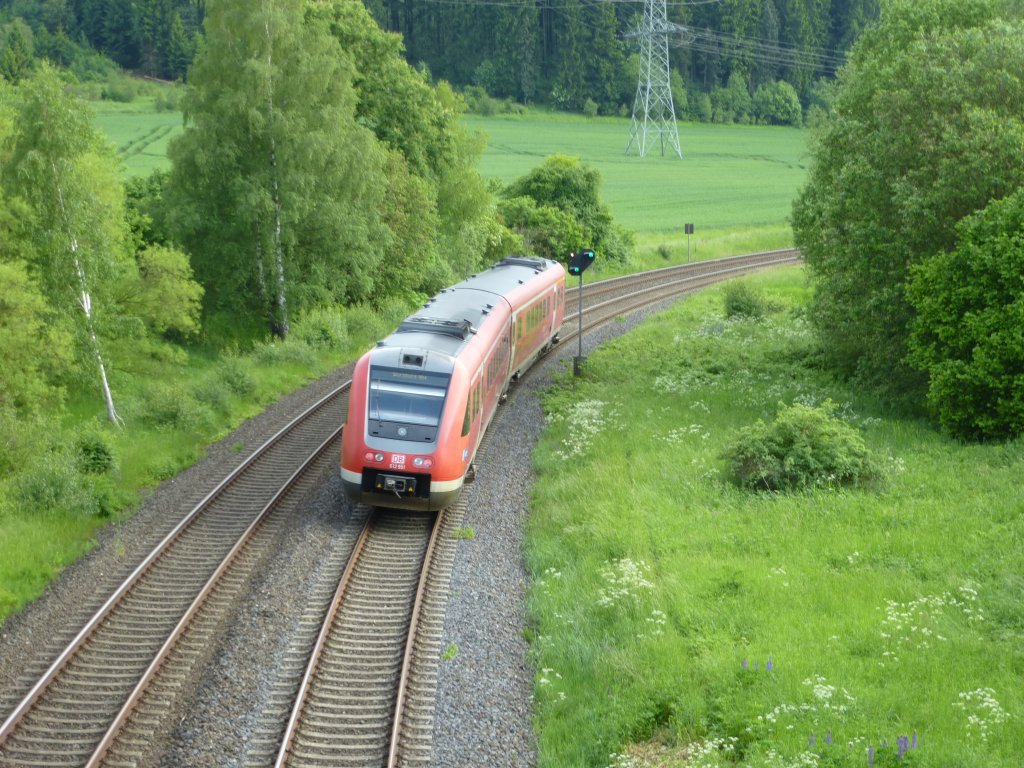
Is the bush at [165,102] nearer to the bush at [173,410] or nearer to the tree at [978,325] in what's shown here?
the bush at [173,410]

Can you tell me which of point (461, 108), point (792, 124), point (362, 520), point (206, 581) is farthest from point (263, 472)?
point (792, 124)

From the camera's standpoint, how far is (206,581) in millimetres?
15344

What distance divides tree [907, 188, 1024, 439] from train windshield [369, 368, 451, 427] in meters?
9.87

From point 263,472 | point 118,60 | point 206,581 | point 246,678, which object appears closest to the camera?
point 246,678

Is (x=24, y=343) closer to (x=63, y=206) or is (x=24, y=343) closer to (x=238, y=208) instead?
(x=63, y=206)

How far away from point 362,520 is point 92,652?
553 cm

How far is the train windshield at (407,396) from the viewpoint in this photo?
57.0 ft

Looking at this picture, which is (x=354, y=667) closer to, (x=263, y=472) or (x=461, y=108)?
(x=263, y=472)

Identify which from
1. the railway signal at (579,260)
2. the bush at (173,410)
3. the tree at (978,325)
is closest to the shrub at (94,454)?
the bush at (173,410)

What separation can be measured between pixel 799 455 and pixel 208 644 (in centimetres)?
1036

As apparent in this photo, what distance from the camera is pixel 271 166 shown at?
3134cm

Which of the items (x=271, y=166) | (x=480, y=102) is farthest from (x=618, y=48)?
(x=271, y=166)

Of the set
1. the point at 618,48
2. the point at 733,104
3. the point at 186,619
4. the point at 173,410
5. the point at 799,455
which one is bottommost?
the point at 186,619

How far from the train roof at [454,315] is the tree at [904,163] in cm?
806
